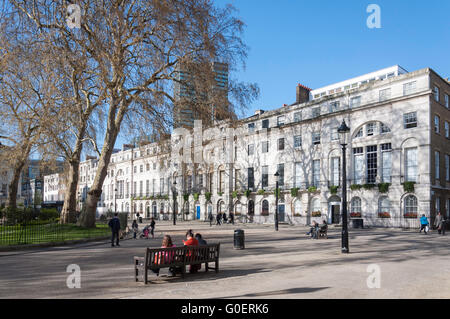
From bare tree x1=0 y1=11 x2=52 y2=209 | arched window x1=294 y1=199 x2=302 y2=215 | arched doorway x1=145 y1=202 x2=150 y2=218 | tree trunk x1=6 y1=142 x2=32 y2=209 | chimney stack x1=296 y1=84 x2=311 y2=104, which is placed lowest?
arched doorway x1=145 y1=202 x2=150 y2=218

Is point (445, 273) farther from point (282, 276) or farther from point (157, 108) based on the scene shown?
point (157, 108)

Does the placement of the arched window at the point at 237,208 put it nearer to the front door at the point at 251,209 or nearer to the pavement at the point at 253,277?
the front door at the point at 251,209

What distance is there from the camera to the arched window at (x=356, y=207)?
122ft

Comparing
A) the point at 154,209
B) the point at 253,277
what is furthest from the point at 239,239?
the point at 154,209

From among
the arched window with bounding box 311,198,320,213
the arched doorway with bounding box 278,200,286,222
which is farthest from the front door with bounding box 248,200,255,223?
the arched window with bounding box 311,198,320,213

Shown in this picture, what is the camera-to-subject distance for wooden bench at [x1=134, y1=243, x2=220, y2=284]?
904 cm

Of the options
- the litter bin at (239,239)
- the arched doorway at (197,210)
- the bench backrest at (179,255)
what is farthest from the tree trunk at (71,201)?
the arched doorway at (197,210)

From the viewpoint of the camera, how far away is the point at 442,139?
1372 inches

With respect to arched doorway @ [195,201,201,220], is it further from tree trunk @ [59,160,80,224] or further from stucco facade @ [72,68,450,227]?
tree trunk @ [59,160,80,224]

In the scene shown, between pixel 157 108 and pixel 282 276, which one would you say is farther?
pixel 157 108

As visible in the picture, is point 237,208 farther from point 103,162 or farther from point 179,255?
point 179,255

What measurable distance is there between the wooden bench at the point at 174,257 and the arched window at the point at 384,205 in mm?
28396
